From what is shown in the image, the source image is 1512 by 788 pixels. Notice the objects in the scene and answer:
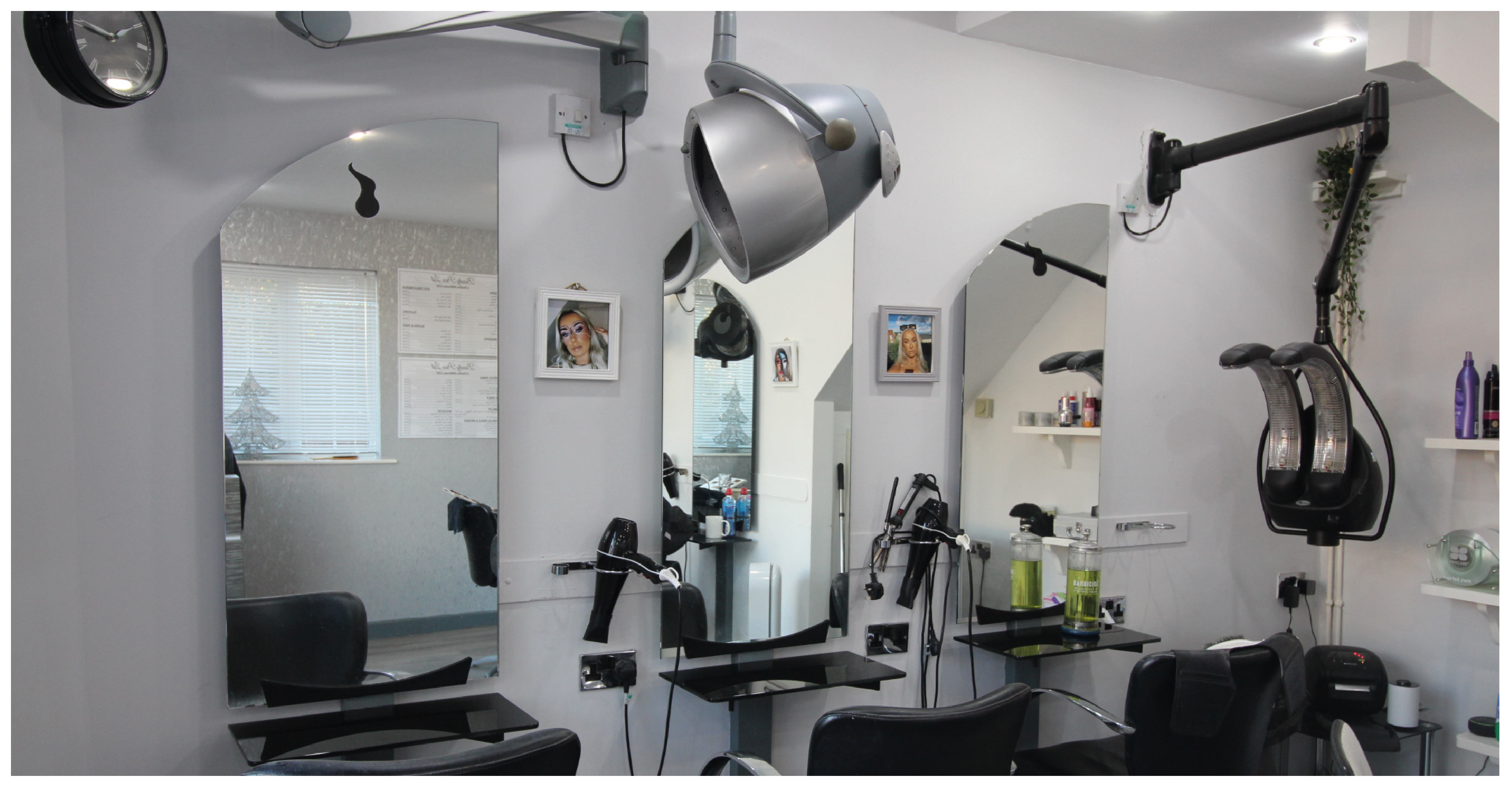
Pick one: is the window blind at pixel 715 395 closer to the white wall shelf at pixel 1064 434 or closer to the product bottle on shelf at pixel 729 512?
the product bottle on shelf at pixel 729 512

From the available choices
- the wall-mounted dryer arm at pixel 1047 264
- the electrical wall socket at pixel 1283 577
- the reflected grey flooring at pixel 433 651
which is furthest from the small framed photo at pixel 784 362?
the electrical wall socket at pixel 1283 577

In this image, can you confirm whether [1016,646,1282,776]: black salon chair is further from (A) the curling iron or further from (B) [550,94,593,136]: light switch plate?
(B) [550,94,593,136]: light switch plate

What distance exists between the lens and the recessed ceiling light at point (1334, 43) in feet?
9.68

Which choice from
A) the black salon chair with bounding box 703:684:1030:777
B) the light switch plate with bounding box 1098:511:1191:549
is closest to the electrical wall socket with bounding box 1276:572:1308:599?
the light switch plate with bounding box 1098:511:1191:549

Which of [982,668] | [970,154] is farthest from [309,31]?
[982,668]

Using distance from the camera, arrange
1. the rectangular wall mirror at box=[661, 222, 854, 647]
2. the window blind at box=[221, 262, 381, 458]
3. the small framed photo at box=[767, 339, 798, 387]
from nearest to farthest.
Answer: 1. the window blind at box=[221, 262, 381, 458]
2. the rectangular wall mirror at box=[661, 222, 854, 647]
3. the small framed photo at box=[767, 339, 798, 387]

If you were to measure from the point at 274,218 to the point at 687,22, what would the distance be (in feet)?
3.57

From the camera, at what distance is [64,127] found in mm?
1932

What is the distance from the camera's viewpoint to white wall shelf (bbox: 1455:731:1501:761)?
3078 millimetres

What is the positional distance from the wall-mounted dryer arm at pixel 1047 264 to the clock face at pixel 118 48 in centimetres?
215

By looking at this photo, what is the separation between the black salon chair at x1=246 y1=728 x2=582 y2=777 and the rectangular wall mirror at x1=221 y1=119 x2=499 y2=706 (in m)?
0.62

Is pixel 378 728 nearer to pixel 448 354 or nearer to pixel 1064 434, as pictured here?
pixel 448 354

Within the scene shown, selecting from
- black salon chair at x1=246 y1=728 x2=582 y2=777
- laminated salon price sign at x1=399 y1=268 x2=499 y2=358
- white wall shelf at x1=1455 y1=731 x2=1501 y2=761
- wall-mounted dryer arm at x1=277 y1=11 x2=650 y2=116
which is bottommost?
white wall shelf at x1=1455 y1=731 x2=1501 y2=761

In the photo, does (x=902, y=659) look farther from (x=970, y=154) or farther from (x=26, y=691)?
(x=26, y=691)
